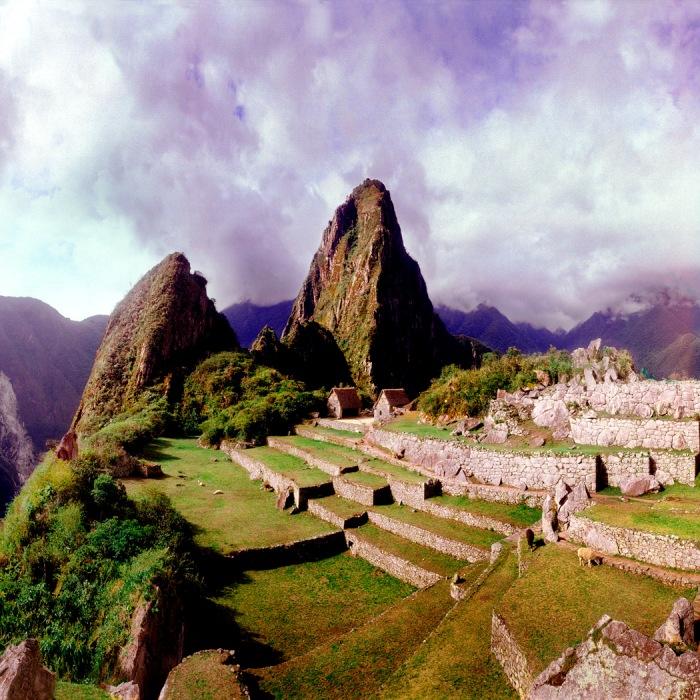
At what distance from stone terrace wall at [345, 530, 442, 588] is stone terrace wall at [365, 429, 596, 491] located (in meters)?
4.55

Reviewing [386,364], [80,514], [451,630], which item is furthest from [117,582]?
[386,364]

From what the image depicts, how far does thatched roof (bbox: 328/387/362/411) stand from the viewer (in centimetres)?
4375

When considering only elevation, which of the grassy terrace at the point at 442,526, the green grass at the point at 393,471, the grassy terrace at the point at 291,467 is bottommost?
the grassy terrace at the point at 442,526

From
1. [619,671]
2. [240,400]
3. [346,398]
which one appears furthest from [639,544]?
[240,400]

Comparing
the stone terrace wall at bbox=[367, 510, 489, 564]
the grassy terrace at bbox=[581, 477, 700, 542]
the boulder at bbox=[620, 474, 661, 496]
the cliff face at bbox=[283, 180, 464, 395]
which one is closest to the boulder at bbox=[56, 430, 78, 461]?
the stone terrace wall at bbox=[367, 510, 489, 564]

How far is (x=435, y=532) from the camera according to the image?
16.1m

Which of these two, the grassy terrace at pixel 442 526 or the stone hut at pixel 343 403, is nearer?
the grassy terrace at pixel 442 526

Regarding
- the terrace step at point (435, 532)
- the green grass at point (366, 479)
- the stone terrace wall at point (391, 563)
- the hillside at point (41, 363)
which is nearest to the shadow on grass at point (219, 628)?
the stone terrace wall at point (391, 563)

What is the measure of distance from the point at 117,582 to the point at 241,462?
19.6m

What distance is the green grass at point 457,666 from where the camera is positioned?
24.2ft

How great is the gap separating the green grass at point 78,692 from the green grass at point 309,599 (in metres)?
4.49

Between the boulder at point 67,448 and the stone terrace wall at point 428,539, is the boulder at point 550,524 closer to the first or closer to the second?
the stone terrace wall at point 428,539

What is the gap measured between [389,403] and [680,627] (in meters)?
31.2

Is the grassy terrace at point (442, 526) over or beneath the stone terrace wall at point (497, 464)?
beneath
